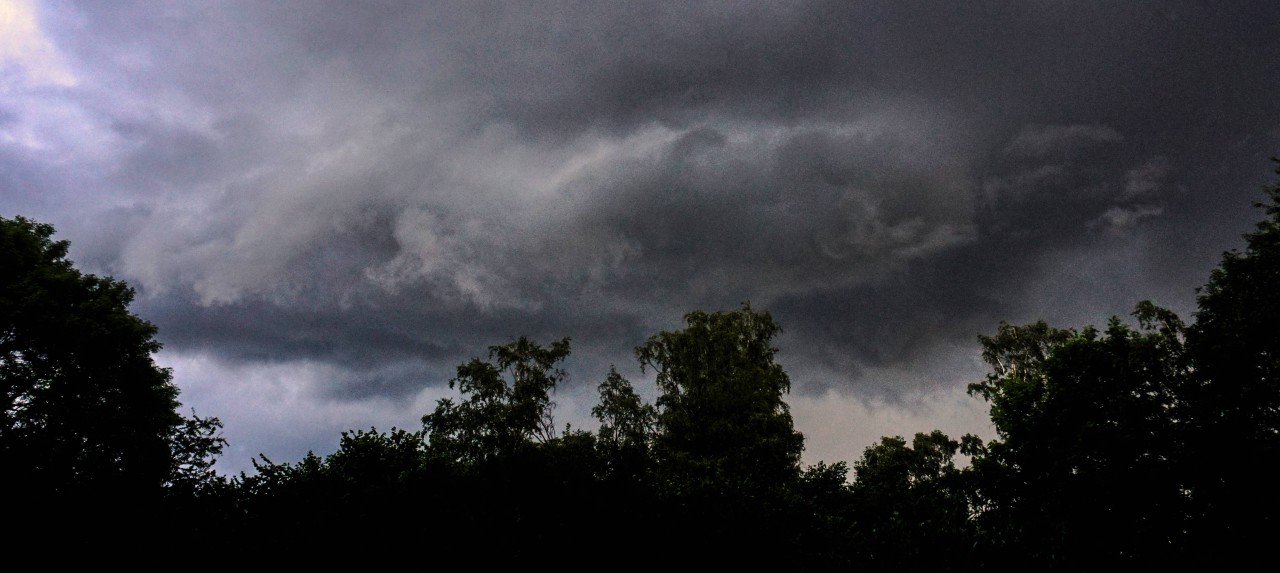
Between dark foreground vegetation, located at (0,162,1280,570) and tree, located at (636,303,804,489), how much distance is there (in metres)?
0.17

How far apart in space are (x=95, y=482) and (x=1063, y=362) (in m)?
36.6

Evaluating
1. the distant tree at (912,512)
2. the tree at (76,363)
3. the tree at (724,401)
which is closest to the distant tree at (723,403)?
the tree at (724,401)

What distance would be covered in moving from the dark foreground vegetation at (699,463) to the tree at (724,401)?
17 cm

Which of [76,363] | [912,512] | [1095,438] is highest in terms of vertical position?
[76,363]

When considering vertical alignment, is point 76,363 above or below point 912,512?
above

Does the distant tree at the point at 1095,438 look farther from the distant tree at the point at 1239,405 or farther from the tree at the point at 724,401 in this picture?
the tree at the point at 724,401

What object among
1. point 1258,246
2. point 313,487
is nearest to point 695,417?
point 1258,246

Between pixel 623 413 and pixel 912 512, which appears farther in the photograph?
pixel 623 413

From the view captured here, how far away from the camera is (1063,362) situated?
3334 cm

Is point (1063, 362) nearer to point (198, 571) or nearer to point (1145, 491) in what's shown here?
point (1145, 491)

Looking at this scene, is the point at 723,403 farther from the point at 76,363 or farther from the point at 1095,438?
the point at 76,363

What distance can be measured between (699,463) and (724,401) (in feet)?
18.9

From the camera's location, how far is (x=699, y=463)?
140 ft

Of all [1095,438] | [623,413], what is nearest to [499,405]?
[623,413]
